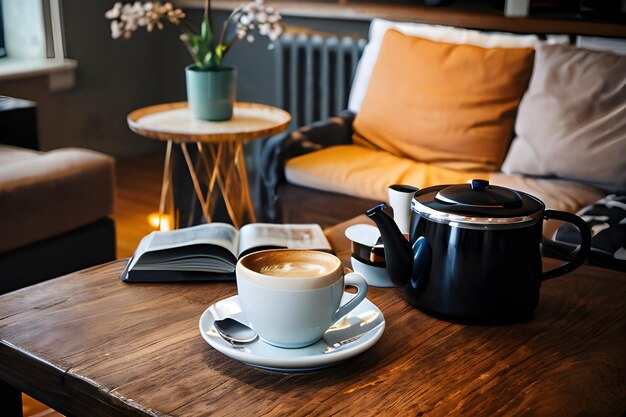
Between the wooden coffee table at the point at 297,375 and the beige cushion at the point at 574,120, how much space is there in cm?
109

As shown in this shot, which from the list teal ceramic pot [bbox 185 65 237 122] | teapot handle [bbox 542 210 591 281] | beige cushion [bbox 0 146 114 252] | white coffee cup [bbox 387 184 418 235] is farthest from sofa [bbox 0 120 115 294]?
teapot handle [bbox 542 210 591 281]

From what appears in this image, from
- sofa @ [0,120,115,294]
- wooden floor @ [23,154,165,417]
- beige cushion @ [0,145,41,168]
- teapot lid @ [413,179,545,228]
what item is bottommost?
wooden floor @ [23,154,165,417]

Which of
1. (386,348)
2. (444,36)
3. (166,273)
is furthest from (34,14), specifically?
(386,348)

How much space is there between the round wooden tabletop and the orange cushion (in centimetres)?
37

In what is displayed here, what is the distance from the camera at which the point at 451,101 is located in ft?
8.18

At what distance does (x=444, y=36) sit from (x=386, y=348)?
1.83m

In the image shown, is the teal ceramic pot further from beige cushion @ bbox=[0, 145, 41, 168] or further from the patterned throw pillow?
the patterned throw pillow

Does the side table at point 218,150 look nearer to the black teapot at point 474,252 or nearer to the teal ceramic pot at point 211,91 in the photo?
the teal ceramic pot at point 211,91

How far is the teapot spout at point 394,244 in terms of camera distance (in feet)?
3.65

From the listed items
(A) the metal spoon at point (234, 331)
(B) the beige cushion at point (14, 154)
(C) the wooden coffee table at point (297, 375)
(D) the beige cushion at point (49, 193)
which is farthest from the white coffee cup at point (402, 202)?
(B) the beige cushion at point (14, 154)

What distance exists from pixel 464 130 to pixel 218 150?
0.79m

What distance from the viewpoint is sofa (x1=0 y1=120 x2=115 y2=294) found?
6.89 ft

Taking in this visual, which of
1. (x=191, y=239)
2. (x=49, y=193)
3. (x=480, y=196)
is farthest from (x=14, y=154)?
(x=480, y=196)

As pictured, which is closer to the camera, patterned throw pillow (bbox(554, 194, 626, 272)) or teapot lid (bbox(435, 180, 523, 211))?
teapot lid (bbox(435, 180, 523, 211))
